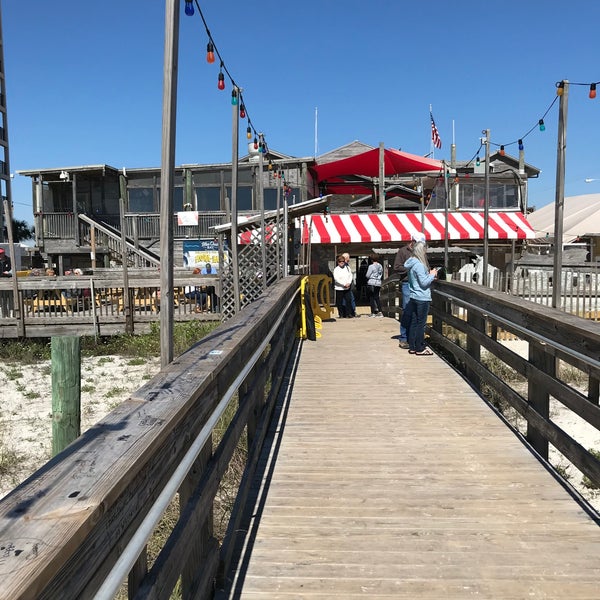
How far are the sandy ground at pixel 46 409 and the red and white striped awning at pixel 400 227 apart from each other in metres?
8.11

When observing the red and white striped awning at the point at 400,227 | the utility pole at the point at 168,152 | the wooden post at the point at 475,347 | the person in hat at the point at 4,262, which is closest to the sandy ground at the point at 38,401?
the utility pole at the point at 168,152

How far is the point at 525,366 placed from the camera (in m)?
4.93

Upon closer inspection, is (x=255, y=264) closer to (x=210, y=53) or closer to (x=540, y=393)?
Answer: (x=210, y=53)

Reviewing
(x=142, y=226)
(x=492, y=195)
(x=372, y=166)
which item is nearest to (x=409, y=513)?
(x=372, y=166)

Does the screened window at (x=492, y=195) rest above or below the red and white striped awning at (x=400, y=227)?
above

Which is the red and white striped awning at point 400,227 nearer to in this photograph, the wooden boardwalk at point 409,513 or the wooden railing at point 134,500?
the wooden boardwalk at point 409,513

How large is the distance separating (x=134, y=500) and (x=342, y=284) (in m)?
11.9

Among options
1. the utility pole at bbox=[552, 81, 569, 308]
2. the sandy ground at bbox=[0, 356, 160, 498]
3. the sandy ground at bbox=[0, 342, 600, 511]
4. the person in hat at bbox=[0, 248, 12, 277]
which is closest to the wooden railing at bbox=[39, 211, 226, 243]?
the person in hat at bbox=[0, 248, 12, 277]

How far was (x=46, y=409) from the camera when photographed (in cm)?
919

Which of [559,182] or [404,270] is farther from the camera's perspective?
[404,270]

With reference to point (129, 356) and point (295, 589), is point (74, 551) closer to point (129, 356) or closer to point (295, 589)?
point (295, 589)

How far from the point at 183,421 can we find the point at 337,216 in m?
17.4

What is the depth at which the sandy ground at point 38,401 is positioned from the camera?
7.04m

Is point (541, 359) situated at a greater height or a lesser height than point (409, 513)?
greater
